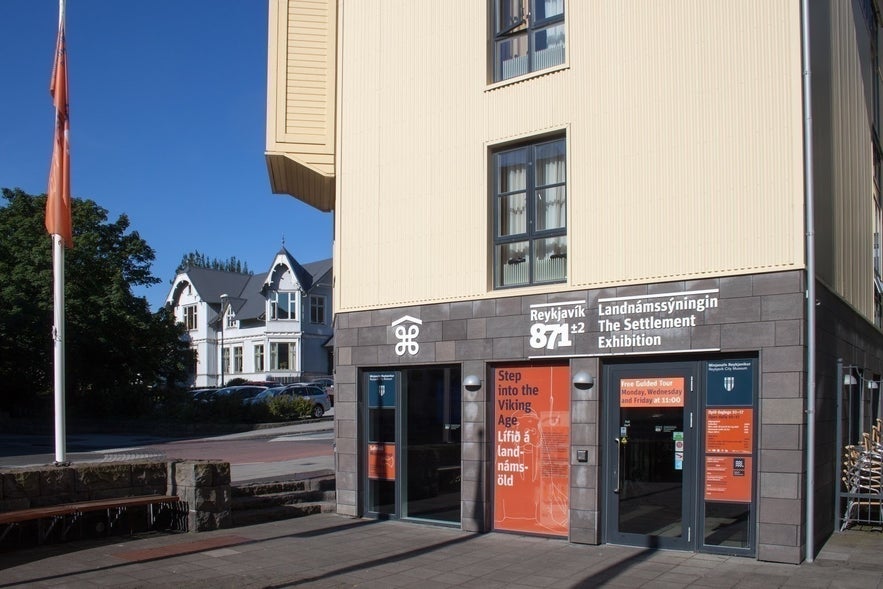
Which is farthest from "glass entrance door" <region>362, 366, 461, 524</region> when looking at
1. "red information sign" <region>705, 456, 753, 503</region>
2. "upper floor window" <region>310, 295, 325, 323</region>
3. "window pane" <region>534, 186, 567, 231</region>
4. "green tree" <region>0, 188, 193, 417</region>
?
"upper floor window" <region>310, 295, 325, 323</region>

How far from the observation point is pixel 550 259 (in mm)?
11266

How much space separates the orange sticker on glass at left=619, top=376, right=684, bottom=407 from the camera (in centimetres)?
988

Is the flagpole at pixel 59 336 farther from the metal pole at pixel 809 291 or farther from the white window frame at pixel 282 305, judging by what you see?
the white window frame at pixel 282 305

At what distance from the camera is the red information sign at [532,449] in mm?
10805

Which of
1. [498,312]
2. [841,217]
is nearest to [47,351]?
[498,312]

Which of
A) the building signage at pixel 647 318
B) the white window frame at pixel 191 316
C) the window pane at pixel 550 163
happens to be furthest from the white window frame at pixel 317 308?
the building signage at pixel 647 318

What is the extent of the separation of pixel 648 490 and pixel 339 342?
17.7ft

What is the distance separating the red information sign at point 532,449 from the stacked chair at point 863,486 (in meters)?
3.60

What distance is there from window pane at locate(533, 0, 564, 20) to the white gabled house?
50.0 meters

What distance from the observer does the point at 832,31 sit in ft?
39.6

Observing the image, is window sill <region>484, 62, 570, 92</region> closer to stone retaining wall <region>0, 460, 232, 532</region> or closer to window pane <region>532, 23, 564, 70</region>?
window pane <region>532, 23, 564, 70</region>

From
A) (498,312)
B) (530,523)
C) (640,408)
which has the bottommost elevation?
(530,523)

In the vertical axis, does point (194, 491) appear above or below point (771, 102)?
below

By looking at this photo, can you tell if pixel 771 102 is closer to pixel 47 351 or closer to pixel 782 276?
pixel 782 276
